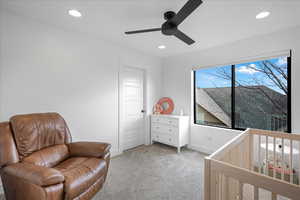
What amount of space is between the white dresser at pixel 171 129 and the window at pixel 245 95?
484mm

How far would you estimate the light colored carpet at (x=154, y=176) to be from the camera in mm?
1766

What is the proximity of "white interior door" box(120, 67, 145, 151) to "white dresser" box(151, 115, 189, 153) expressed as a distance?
355 millimetres

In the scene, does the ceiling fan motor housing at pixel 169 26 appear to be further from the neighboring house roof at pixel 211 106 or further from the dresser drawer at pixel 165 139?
the dresser drawer at pixel 165 139

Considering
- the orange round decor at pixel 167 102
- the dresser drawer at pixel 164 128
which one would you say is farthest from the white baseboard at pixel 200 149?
the orange round decor at pixel 167 102

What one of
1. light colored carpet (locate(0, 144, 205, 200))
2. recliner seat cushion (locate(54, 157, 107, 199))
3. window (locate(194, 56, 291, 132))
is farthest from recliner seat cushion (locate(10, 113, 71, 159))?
window (locate(194, 56, 291, 132))

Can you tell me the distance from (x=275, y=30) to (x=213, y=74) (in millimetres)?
1260

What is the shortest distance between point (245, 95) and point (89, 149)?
9.98 feet

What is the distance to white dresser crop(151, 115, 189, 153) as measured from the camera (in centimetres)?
319

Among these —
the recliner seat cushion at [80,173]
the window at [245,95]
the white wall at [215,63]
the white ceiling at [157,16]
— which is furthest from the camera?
the window at [245,95]

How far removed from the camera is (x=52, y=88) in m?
2.21

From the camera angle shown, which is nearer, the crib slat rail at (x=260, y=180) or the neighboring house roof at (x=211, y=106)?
the crib slat rail at (x=260, y=180)

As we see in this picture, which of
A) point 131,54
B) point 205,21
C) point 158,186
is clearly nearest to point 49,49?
point 131,54

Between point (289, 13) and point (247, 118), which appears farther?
point (247, 118)

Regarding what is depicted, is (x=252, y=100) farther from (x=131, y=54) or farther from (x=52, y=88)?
(x=52, y=88)
